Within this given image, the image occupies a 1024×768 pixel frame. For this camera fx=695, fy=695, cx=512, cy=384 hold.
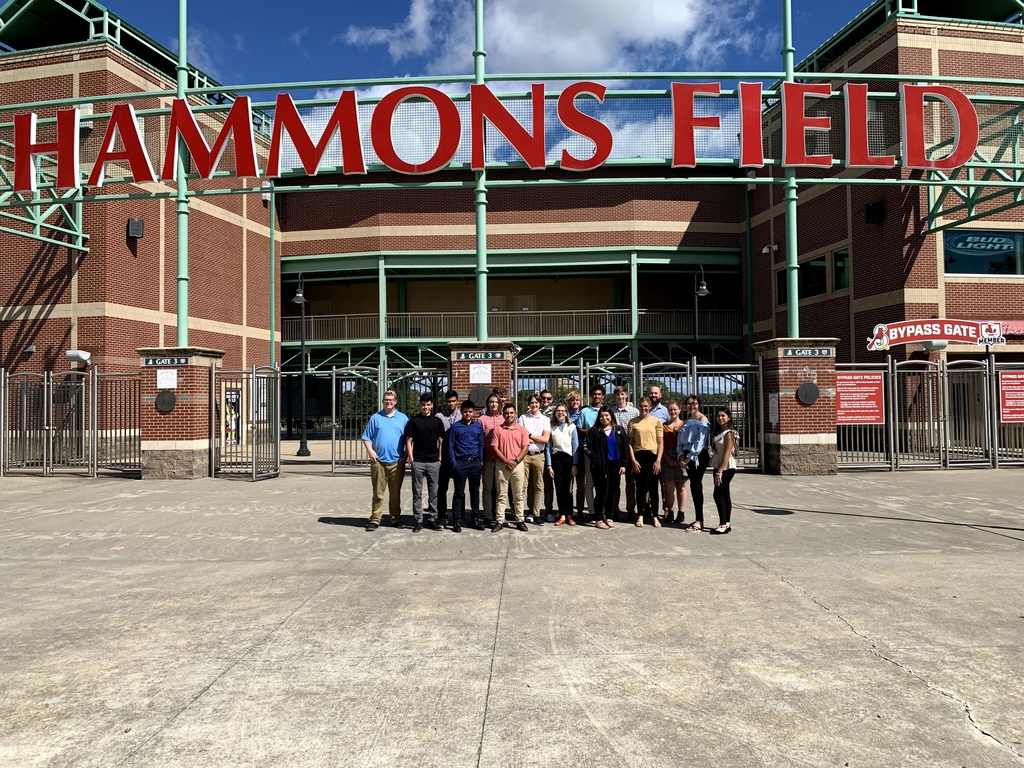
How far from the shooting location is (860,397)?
1416 centimetres


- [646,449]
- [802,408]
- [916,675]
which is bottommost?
[916,675]

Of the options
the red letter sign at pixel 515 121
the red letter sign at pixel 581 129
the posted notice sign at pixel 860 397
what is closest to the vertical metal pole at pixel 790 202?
the posted notice sign at pixel 860 397

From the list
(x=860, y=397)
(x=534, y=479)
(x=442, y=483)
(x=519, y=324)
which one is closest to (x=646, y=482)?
(x=534, y=479)

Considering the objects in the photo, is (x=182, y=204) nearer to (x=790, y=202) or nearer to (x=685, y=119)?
(x=685, y=119)

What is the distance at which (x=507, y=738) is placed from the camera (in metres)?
3.25

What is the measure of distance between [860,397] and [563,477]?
27.6 ft

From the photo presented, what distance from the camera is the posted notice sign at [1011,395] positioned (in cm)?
1495

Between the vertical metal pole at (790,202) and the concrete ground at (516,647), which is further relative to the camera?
the vertical metal pole at (790,202)

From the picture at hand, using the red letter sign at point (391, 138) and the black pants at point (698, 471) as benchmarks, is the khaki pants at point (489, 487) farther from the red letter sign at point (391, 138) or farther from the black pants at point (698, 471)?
the red letter sign at point (391, 138)

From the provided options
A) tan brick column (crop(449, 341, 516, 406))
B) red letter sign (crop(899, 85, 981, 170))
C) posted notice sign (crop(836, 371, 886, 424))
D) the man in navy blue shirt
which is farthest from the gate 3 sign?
the man in navy blue shirt

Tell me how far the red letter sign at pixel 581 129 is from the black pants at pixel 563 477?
240 inches

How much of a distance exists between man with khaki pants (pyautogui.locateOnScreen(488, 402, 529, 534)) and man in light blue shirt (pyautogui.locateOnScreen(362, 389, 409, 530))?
1.18 m

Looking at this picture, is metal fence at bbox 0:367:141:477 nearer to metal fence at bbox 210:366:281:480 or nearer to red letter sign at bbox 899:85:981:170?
metal fence at bbox 210:366:281:480

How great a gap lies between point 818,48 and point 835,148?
10154 millimetres
